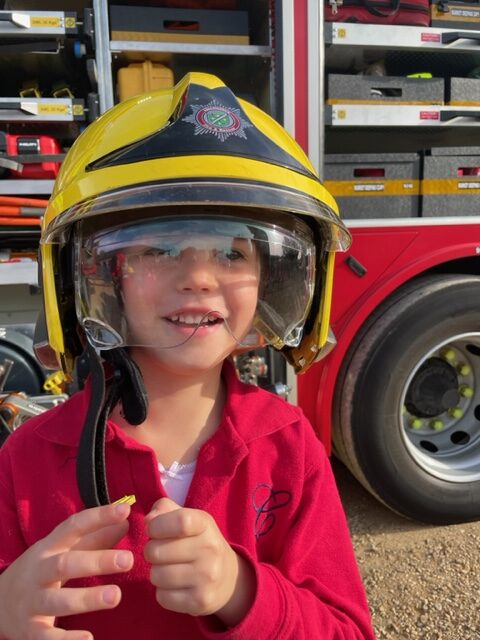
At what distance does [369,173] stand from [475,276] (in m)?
0.64

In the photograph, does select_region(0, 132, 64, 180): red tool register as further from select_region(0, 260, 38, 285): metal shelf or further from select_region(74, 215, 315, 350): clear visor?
select_region(74, 215, 315, 350): clear visor

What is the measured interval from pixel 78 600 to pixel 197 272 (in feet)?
1.62

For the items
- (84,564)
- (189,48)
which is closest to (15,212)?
(189,48)

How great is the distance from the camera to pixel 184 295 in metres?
0.89

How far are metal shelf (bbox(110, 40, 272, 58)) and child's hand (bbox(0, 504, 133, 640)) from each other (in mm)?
1797

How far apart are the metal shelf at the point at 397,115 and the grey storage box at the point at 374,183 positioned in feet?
0.40

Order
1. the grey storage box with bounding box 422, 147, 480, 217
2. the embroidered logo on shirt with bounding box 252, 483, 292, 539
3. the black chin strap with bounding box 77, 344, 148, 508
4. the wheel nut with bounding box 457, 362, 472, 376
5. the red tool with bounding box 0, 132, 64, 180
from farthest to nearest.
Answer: the wheel nut with bounding box 457, 362, 472, 376 → the grey storage box with bounding box 422, 147, 480, 217 → the red tool with bounding box 0, 132, 64, 180 → the embroidered logo on shirt with bounding box 252, 483, 292, 539 → the black chin strap with bounding box 77, 344, 148, 508

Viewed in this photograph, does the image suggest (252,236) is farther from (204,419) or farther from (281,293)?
(204,419)

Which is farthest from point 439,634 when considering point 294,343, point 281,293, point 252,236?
point 252,236

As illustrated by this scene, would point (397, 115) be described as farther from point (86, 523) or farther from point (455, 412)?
point (86, 523)

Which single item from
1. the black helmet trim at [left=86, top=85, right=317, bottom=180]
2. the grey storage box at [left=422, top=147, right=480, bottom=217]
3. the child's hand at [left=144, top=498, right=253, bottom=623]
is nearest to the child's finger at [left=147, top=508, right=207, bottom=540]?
the child's hand at [left=144, top=498, right=253, bottom=623]

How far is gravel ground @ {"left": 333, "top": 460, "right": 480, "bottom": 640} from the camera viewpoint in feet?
6.30

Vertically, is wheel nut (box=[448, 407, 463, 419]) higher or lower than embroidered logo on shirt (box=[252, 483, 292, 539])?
lower

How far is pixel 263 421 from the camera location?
1.01 metres
